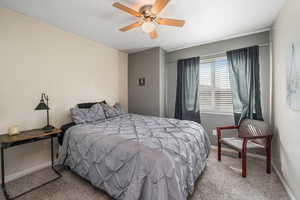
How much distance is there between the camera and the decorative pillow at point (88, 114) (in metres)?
2.34

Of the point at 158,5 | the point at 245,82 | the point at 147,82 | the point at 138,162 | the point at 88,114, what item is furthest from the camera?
the point at 147,82

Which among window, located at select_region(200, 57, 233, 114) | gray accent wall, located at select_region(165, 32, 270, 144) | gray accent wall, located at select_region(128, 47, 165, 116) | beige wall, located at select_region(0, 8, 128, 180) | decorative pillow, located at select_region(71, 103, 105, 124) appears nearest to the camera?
beige wall, located at select_region(0, 8, 128, 180)

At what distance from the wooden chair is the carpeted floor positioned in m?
0.19

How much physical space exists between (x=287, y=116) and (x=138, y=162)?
199cm

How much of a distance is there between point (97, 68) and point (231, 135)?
3.46 metres

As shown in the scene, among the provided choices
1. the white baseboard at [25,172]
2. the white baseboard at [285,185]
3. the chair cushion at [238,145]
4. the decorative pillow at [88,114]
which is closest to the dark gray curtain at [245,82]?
the chair cushion at [238,145]

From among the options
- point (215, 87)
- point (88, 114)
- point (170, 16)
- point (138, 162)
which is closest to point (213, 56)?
→ point (215, 87)

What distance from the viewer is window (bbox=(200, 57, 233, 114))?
296 cm

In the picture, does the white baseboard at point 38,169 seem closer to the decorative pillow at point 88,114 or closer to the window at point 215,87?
the decorative pillow at point 88,114

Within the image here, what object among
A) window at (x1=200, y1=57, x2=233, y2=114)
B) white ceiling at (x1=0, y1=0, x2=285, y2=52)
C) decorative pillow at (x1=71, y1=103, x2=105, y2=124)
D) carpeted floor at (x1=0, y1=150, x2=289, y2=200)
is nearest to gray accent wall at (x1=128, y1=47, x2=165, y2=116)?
white ceiling at (x1=0, y1=0, x2=285, y2=52)

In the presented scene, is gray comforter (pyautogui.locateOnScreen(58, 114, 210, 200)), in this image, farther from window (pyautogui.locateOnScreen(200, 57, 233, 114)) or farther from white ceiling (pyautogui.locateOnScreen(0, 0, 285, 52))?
white ceiling (pyautogui.locateOnScreen(0, 0, 285, 52))

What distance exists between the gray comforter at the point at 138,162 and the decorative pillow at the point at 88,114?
1.19ft

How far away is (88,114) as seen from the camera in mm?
2518

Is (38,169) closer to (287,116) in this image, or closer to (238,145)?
(238,145)
